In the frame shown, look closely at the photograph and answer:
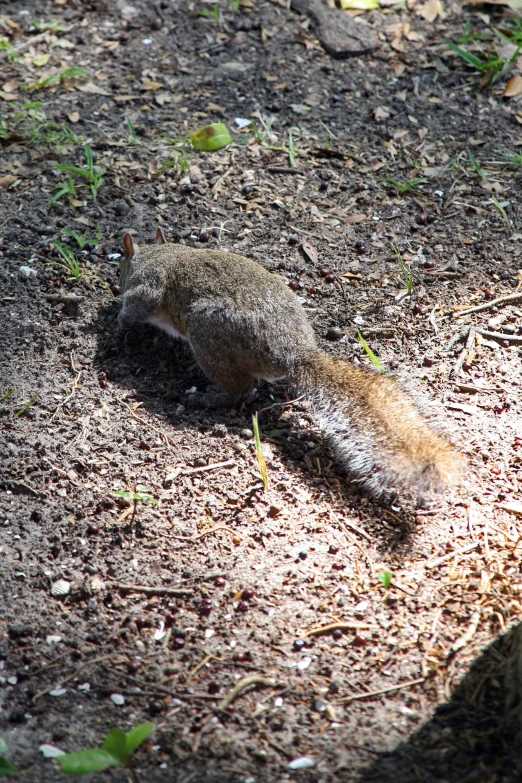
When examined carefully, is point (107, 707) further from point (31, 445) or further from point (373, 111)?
point (373, 111)

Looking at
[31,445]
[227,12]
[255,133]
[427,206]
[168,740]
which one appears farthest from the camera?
[227,12]

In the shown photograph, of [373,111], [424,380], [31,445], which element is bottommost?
[31,445]

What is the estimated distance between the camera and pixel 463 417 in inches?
150

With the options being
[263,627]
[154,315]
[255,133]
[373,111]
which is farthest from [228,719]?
[373,111]

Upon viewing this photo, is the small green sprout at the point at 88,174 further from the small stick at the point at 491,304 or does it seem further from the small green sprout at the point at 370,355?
the small stick at the point at 491,304

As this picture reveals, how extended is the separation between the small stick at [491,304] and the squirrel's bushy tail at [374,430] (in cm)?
101

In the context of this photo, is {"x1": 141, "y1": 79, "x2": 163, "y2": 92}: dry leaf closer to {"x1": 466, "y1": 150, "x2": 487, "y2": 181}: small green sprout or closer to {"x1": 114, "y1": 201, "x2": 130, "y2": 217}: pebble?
{"x1": 114, "y1": 201, "x2": 130, "y2": 217}: pebble

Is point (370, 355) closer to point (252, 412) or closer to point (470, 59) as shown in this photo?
point (252, 412)

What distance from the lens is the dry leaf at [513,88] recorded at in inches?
237

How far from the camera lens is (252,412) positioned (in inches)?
157

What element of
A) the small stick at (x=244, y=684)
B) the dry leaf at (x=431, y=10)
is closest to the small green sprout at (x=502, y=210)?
the dry leaf at (x=431, y=10)

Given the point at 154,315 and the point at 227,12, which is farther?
the point at 227,12

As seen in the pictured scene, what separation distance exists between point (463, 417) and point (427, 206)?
1912 mm

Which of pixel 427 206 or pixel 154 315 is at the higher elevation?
pixel 427 206
